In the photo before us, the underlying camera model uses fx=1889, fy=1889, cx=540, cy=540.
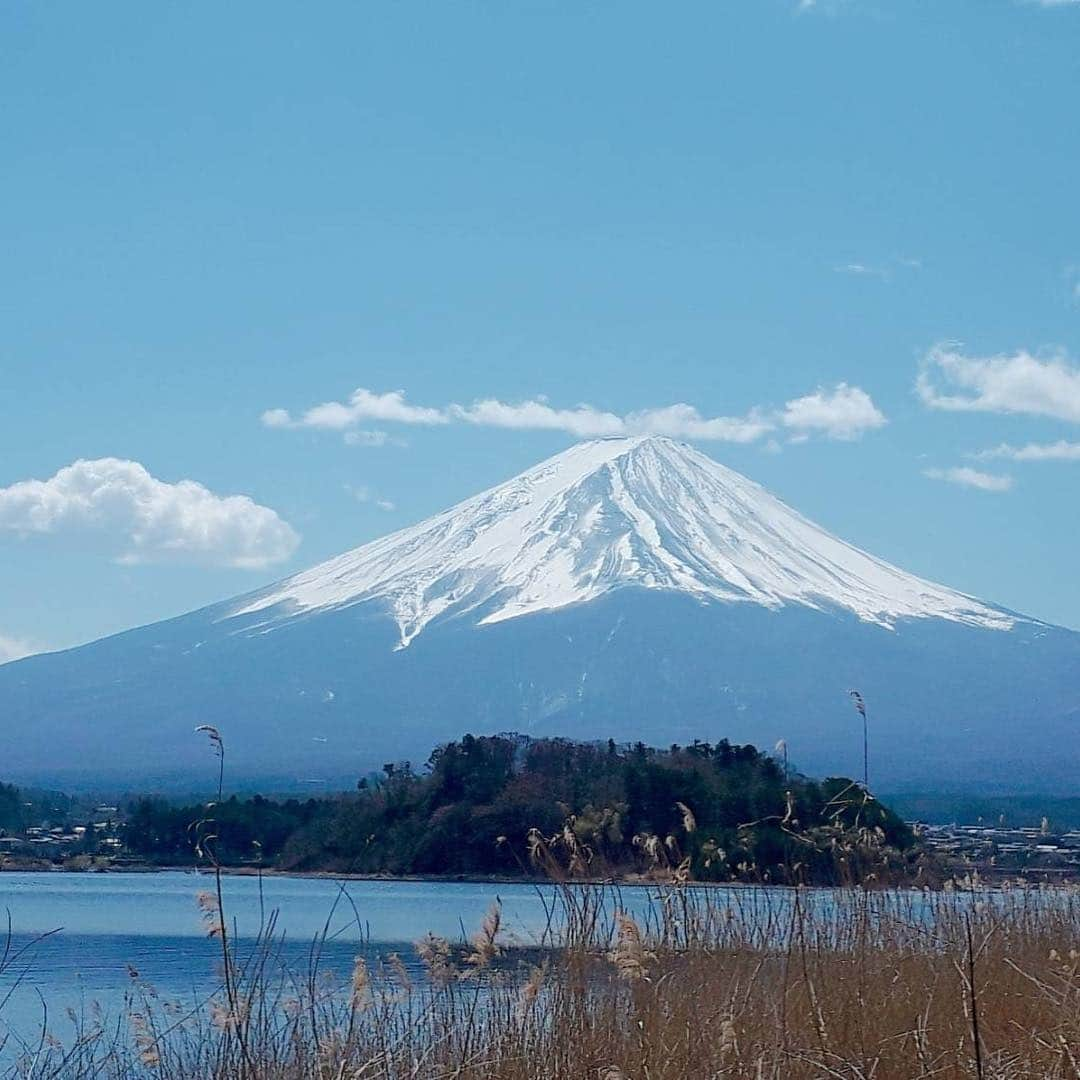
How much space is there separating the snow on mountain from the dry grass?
83043 mm

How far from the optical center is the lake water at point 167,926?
830 cm

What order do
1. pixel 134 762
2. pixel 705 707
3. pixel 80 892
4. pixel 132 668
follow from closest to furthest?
1. pixel 80 892
2. pixel 134 762
3. pixel 705 707
4. pixel 132 668

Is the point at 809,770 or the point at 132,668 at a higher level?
the point at 132,668

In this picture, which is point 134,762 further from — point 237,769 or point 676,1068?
point 676,1068

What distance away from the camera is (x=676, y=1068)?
4086mm

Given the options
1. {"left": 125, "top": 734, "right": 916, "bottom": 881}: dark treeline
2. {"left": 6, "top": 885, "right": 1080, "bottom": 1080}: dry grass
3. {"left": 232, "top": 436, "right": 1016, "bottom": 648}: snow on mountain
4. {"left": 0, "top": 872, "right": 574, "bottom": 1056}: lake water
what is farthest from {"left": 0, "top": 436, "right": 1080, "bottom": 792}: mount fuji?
{"left": 6, "top": 885, "right": 1080, "bottom": 1080}: dry grass

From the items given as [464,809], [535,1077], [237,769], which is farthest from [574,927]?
[237,769]

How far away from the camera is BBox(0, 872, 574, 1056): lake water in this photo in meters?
8.30

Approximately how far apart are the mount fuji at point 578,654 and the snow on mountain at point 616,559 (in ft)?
0.57

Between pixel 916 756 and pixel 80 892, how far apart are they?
35.1 metres

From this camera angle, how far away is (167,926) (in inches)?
636

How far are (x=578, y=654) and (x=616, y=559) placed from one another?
416 inches

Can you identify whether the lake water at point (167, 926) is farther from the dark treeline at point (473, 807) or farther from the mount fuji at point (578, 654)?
the mount fuji at point (578, 654)

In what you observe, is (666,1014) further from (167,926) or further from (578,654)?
(578,654)
